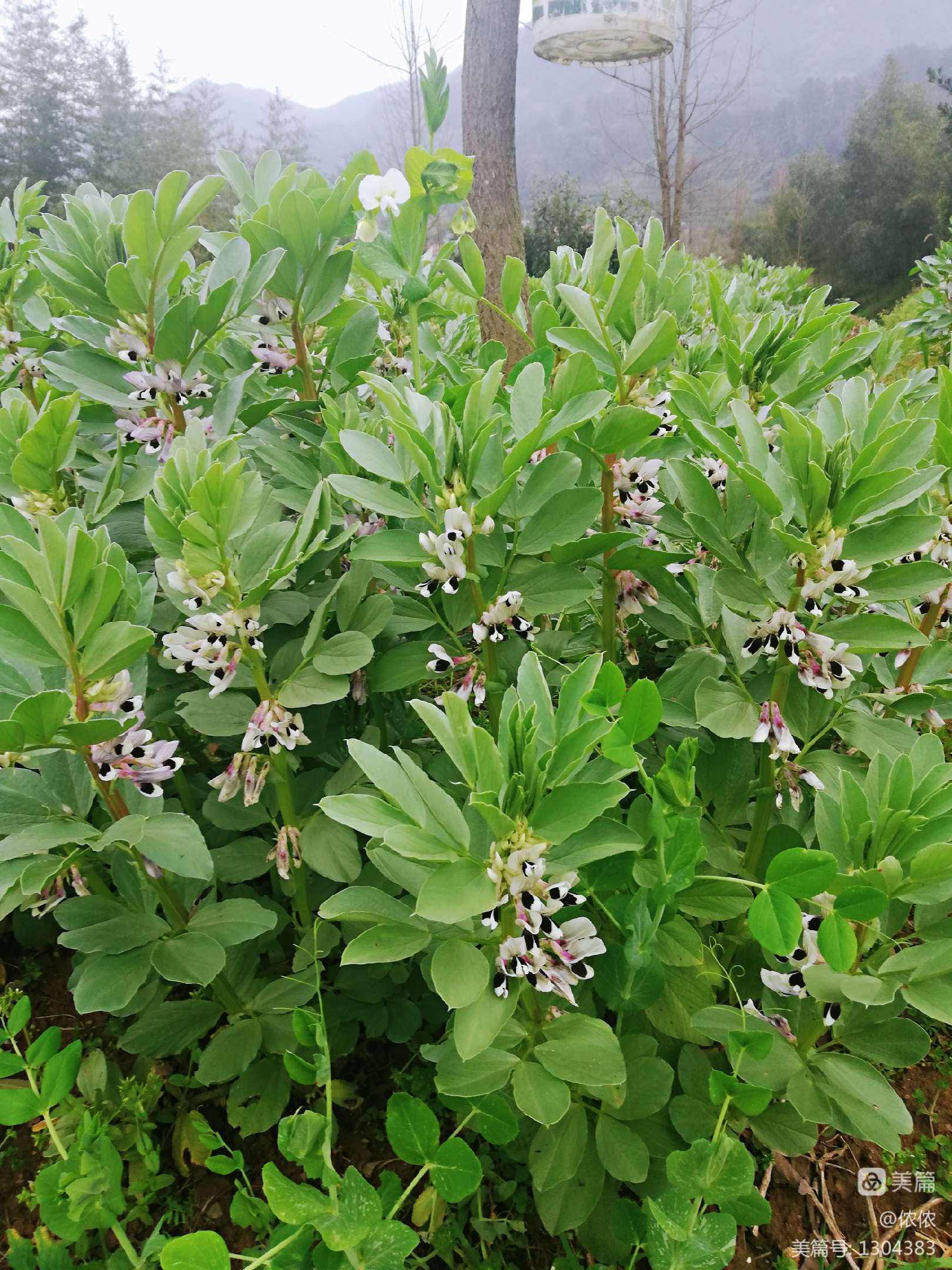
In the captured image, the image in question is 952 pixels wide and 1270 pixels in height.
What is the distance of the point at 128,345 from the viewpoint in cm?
119

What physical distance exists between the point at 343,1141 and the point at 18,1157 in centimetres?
54

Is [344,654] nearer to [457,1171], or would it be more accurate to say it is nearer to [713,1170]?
[457,1171]

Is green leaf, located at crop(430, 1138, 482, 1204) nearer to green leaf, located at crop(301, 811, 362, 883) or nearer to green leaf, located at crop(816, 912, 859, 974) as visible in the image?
green leaf, located at crop(301, 811, 362, 883)

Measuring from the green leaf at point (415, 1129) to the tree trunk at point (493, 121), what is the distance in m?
6.07

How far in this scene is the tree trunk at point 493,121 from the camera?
623 cm

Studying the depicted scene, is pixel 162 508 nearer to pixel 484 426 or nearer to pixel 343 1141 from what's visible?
pixel 484 426

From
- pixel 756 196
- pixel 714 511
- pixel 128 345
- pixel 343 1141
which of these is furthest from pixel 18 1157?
pixel 756 196

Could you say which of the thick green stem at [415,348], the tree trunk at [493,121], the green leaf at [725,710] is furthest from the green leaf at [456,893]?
the tree trunk at [493,121]

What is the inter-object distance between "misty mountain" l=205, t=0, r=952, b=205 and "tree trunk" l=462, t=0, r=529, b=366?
38.1m

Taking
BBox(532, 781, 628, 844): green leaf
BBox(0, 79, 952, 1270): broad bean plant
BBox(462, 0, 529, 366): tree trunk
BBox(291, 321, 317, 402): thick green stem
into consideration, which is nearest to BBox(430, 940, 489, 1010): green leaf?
BBox(0, 79, 952, 1270): broad bean plant

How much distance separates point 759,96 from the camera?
6000cm

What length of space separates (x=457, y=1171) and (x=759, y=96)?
76.1m

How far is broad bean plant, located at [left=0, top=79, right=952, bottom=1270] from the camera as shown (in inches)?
31.0

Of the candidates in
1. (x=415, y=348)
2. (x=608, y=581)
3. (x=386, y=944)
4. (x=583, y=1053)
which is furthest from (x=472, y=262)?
(x=583, y=1053)
